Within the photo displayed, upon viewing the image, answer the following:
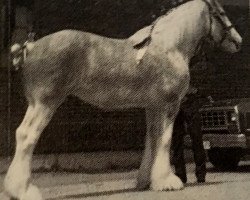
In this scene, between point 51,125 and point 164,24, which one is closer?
point 164,24

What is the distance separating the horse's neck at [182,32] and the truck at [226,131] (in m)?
2.26

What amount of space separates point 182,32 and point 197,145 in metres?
1.47

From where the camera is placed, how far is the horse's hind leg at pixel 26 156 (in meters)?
4.67

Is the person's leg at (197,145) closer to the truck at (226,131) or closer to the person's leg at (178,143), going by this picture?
the person's leg at (178,143)

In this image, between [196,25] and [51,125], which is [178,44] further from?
[51,125]

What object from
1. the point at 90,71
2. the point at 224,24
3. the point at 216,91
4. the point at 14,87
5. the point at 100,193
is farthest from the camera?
the point at 216,91

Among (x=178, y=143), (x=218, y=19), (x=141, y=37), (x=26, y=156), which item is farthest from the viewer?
(x=178, y=143)

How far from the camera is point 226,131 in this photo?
813 cm

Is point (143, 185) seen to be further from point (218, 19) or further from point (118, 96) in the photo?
point (218, 19)

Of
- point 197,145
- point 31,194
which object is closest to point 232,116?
point 197,145

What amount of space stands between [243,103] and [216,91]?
118 centimetres

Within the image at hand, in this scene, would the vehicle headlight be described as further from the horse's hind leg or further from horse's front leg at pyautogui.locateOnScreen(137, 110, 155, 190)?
the horse's hind leg

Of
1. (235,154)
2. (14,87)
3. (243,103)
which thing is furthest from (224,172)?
(14,87)

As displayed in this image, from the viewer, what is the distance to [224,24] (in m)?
6.02
